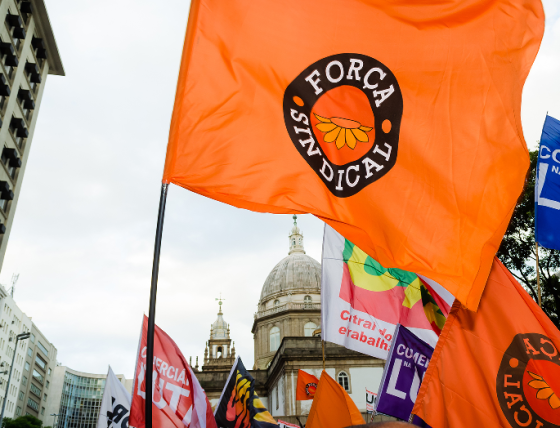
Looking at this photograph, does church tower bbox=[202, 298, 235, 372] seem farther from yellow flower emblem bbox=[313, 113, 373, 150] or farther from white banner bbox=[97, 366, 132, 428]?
yellow flower emblem bbox=[313, 113, 373, 150]

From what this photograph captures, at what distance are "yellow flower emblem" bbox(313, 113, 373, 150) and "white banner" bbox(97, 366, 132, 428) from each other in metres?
10.0

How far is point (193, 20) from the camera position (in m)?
4.31

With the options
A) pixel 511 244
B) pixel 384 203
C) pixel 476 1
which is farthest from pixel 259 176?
pixel 511 244

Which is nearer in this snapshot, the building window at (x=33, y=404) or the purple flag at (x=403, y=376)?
the purple flag at (x=403, y=376)

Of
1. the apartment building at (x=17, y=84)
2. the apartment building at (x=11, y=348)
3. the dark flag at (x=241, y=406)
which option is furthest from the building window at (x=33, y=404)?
the dark flag at (x=241, y=406)

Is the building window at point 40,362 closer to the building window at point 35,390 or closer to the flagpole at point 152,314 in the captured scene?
the building window at point 35,390

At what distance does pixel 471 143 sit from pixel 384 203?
938 mm

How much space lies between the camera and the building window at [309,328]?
49.4 metres

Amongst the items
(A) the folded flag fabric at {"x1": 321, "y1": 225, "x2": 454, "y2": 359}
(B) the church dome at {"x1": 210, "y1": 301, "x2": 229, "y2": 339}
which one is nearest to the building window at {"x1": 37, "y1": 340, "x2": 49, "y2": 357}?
(B) the church dome at {"x1": 210, "y1": 301, "x2": 229, "y2": 339}

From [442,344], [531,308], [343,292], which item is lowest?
[442,344]

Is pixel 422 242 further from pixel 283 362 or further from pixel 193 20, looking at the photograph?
pixel 283 362

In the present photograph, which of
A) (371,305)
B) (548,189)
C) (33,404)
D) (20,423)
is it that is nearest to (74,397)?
(33,404)

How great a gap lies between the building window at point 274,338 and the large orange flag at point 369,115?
47436 mm

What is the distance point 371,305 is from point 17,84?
87.9 feet
